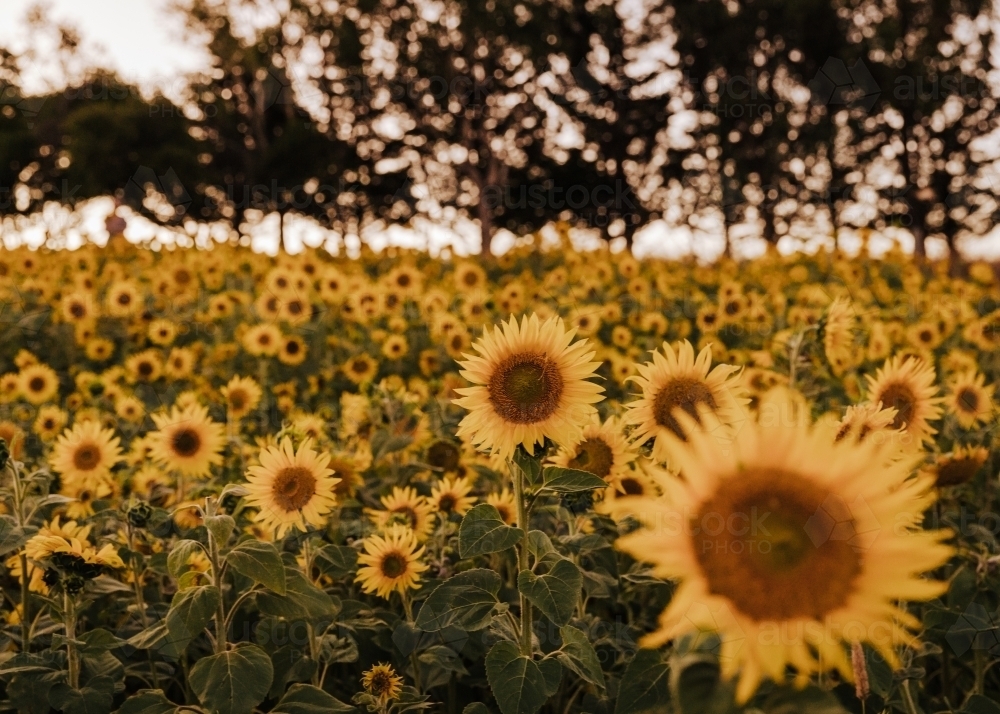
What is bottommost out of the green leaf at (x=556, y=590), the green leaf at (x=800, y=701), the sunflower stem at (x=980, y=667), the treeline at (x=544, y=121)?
the sunflower stem at (x=980, y=667)

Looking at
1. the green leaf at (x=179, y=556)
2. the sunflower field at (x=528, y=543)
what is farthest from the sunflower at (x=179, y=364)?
the green leaf at (x=179, y=556)

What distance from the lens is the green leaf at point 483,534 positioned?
1692 millimetres

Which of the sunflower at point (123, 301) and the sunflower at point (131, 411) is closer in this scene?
the sunflower at point (131, 411)

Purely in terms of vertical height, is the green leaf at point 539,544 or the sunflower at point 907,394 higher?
the sunflower at point 907,394

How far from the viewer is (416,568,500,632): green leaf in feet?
5.79

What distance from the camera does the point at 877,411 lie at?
1917mm

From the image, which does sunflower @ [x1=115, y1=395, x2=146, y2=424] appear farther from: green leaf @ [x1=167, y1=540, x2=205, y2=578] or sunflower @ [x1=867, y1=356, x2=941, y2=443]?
sunflower @ [x1=867, y1=356, x2=941, y2=443]

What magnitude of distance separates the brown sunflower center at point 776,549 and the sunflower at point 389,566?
1348 mm

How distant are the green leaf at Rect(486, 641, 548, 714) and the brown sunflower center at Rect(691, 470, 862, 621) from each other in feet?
2.33

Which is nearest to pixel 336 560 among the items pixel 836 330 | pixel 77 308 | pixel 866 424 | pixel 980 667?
pixel 866 424

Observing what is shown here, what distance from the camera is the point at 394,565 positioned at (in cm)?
233

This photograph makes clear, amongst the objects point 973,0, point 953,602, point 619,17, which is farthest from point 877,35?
point 953,602

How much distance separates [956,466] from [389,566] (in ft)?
5.95

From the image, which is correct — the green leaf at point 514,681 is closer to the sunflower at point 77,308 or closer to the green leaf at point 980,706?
the green leaf at point 980,706
